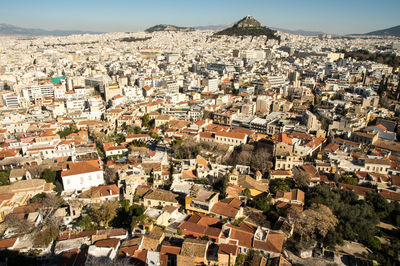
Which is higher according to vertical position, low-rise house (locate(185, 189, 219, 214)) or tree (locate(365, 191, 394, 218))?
low-rise house (locate(185, 189, 219, 214))

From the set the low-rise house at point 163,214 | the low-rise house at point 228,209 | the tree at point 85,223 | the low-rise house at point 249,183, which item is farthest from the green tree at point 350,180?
the tree at point 85,223

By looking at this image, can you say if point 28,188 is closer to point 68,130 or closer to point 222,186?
point 222,186

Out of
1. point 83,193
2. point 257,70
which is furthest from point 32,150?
point 257,70

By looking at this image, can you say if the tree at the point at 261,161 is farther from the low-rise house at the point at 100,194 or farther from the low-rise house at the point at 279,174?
the low-rise house at the point at 100,194

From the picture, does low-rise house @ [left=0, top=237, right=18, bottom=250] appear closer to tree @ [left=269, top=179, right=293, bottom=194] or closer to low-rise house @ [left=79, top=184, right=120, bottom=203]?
low-rise house @ [left=79, top=184, right=120, bottom=203]

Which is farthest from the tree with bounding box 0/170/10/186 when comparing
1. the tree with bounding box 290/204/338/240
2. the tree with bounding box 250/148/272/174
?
the tree with bounding box 290/204/338/240
